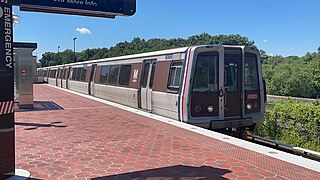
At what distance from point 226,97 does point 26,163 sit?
18.9ft

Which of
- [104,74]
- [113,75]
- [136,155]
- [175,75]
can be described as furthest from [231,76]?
[104,74]

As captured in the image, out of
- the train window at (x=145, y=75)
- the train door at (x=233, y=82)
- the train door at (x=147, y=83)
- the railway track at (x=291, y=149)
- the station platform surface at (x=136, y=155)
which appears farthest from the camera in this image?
the train window at (x=145, y=75)

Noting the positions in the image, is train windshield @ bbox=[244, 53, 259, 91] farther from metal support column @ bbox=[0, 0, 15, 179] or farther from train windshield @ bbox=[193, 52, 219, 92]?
metal support column @ bbox=[0, 0, 15, 179]

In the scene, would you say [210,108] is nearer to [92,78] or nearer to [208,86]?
[208,86]

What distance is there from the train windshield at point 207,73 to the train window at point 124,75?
543 centimetres

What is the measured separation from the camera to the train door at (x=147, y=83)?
37.4 feet

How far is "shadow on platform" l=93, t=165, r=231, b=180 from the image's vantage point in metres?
4.64

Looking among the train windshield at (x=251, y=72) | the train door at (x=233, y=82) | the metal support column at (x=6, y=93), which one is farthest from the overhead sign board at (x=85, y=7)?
the train windshield at (x=251, y=72)

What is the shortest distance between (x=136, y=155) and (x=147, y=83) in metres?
6.00

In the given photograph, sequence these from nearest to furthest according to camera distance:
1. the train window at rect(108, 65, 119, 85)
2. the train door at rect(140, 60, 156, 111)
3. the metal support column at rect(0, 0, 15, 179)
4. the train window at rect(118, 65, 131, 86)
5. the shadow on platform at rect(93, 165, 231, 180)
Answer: the metal support column at rect(0, 0, 15, 179) → the shadow on platform at rect(93, 165, 231, 180) → the train door at rect(140, 60, 156, 111) → the train window at rect(118, 65, 131, 86) → the train window at rect(108, 65, 119, 85)

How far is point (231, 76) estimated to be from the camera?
9.19 meters

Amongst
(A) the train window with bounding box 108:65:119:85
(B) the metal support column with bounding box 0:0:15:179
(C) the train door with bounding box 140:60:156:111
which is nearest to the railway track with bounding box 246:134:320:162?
(C) the train door with bounding box 140:60:156:111

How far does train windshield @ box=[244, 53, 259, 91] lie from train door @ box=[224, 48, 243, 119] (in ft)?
1.04

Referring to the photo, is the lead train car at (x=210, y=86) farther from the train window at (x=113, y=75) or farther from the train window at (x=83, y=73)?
the train window at (x=83, y=73)
